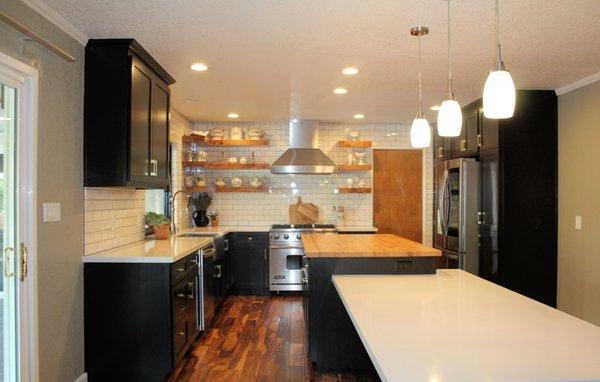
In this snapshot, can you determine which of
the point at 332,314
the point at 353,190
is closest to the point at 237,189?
the point at 353,190

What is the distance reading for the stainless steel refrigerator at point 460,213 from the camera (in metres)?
4.55

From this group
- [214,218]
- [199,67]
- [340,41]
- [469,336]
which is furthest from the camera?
[214,218]

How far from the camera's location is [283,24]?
2576 mm

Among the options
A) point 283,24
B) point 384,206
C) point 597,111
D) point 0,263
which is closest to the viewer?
point 0,263

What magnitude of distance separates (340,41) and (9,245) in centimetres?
231

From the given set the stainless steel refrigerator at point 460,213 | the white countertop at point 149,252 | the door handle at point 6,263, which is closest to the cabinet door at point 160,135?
the white countertop at point 149,252

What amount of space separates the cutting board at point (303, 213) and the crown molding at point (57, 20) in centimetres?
370

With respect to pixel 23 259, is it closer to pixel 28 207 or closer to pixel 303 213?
pixel 28 207

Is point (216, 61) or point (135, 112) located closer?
point (135, 112)

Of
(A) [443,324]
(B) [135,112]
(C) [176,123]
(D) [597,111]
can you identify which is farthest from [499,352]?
(C) [176,123]

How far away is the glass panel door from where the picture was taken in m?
2.16

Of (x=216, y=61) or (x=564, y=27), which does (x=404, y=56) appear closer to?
(x=564, y=27)

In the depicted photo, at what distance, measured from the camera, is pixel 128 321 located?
2861 millimetres

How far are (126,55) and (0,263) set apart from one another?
4.97 feet
